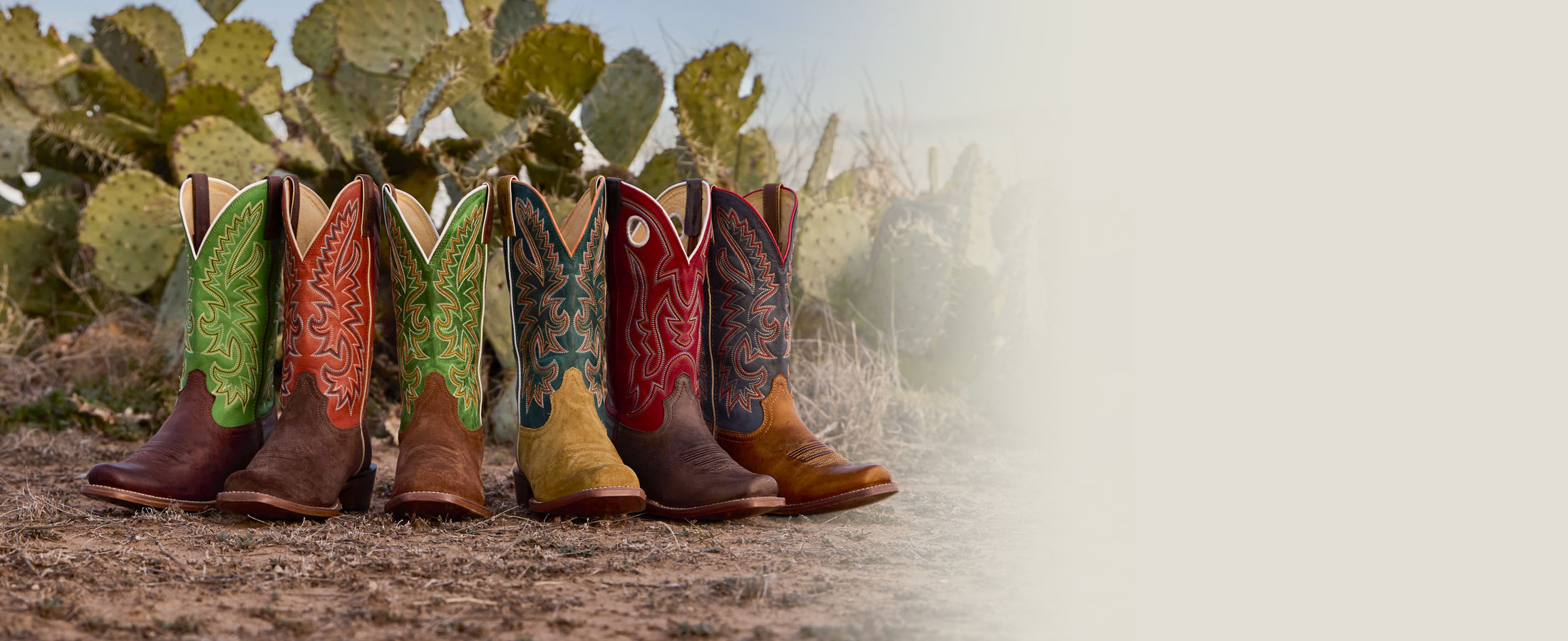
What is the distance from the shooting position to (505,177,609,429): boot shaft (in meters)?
2.28

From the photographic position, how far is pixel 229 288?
7.54 feet

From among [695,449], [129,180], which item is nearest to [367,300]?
[695,449]

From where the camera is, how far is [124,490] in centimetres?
208

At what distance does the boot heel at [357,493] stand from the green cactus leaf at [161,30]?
4372 mm

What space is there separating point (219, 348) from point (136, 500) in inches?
14.0

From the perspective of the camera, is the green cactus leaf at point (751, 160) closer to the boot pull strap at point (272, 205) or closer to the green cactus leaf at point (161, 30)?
the boot pull strap at point (272, 205)

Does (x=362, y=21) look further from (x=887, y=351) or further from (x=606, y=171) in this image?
(x=887, y=351)

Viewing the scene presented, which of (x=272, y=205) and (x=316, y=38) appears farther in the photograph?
(x=316, y=38)

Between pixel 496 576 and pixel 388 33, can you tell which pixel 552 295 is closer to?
pixel 496 576

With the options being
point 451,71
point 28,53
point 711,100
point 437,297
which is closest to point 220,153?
point 451,71

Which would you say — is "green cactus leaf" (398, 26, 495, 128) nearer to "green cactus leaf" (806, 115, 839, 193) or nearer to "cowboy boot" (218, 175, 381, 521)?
"green cactus leaf" (806, 115, 839, 193)

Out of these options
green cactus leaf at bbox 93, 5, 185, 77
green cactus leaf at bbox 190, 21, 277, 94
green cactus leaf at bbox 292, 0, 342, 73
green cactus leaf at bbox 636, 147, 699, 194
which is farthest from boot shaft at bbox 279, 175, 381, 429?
green cactus leaf at bbox 93, 5, 185, 77

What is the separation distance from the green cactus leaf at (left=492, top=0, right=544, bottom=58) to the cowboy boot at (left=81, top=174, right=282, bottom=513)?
93.4 inches

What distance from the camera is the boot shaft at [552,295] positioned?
2.28m
